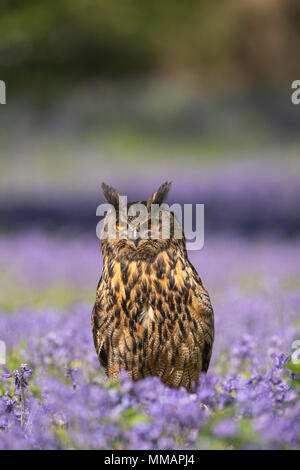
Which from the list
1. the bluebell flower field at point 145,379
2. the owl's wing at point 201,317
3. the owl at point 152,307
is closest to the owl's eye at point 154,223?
the owl at point 152,307

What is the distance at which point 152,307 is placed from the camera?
3.56 metres

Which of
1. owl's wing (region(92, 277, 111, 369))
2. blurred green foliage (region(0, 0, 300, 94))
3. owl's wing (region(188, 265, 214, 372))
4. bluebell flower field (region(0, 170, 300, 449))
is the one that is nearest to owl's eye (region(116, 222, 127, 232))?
owl's wing (region(92, 277, 111, 369))

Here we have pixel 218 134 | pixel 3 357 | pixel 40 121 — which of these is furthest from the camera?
pixel 40 121

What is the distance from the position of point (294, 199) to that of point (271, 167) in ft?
11.0

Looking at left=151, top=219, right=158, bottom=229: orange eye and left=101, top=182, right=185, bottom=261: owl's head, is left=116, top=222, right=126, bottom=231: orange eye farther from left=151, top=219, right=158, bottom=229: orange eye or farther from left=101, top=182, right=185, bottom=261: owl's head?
left=151, top=219, right=158, bottom=229: orange eye

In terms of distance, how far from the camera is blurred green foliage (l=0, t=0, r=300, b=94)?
1163 centimetres

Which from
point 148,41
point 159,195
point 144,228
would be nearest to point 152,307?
point 144,228

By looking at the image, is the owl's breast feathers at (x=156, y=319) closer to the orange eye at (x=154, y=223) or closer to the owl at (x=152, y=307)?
the owl at (x=152, y=307)

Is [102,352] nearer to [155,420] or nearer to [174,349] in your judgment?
[174,349]

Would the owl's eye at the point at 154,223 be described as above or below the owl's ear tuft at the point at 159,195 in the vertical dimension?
below

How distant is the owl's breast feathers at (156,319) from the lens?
3.56 m

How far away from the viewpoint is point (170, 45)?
17.9 meters

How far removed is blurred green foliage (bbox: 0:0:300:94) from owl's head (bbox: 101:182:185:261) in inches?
308
